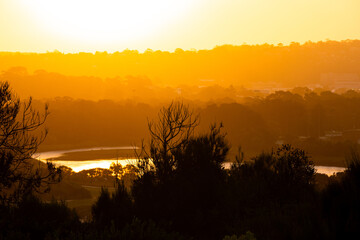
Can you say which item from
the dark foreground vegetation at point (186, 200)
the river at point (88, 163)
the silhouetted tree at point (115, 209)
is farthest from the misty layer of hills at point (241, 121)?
the silhouetted tree at point (115, 209)

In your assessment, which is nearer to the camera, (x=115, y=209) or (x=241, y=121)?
(x=115, y=209)

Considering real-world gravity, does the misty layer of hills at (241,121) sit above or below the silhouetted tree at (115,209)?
above

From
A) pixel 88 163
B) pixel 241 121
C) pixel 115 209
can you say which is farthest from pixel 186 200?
pixel 241 121

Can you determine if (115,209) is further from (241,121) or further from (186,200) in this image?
(241,121)

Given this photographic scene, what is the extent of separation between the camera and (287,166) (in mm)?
31516

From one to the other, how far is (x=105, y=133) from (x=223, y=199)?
106177 mm

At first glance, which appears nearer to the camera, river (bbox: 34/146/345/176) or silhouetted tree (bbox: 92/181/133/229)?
silhouetted tree (bbox: 92/181/133/229)

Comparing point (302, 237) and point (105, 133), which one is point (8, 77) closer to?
point (105, 133)

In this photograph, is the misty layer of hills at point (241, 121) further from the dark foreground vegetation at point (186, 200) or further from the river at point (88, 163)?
the dark foreground vegetation at point (186, 200)

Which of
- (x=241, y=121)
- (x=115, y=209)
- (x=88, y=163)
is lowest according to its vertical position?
(x=115, y=209)

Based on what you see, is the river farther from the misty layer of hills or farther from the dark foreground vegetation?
the dark foreground vegetation

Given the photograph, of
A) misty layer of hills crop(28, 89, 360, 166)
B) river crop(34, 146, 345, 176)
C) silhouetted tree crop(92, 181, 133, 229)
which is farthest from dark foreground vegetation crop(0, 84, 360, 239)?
misty layer of hills crop(28, 89, 360, 166)

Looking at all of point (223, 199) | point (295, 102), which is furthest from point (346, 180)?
point (295, 102)

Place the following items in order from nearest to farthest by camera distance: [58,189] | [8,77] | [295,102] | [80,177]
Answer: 1. [58,189]
2. [80,177]
3. [295,102]
4. [8,77]
